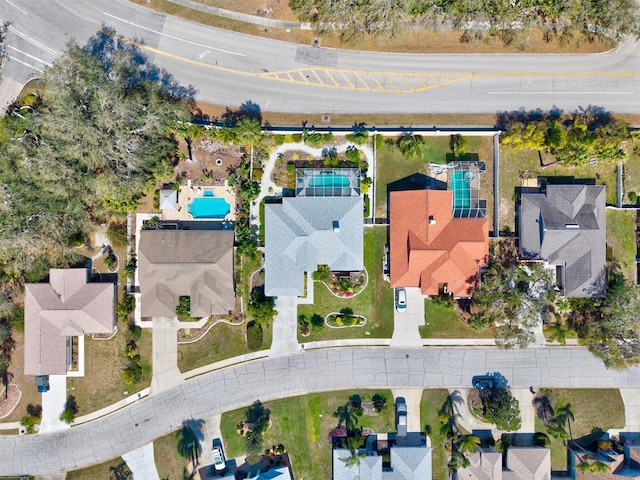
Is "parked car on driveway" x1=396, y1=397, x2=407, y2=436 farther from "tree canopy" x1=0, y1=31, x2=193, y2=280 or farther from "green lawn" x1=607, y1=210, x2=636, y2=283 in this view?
"tree canopy" x1=0, y1=31, x2=193, y2=280

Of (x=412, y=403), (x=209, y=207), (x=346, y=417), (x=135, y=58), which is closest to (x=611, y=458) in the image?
(x=412, y=403)

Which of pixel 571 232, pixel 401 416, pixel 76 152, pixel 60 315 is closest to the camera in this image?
pixel 76 152

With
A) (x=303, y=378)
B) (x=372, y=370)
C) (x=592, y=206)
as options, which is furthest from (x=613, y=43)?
(x=303, y=378)

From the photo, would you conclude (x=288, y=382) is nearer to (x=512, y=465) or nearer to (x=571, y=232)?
(x=512, y=465)

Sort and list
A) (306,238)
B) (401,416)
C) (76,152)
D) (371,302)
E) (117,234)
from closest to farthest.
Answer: (76,152)
(306,238)
(401,416)
(117,234)
(371,302)

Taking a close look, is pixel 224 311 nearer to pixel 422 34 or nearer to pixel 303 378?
pixel 303 378

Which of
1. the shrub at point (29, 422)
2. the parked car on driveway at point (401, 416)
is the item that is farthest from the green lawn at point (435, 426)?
the shrub at point (29, 422)

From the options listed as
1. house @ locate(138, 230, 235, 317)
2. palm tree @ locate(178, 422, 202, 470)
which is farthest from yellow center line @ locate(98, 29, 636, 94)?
palm tree @ locate(178, 422, 202, 470)
